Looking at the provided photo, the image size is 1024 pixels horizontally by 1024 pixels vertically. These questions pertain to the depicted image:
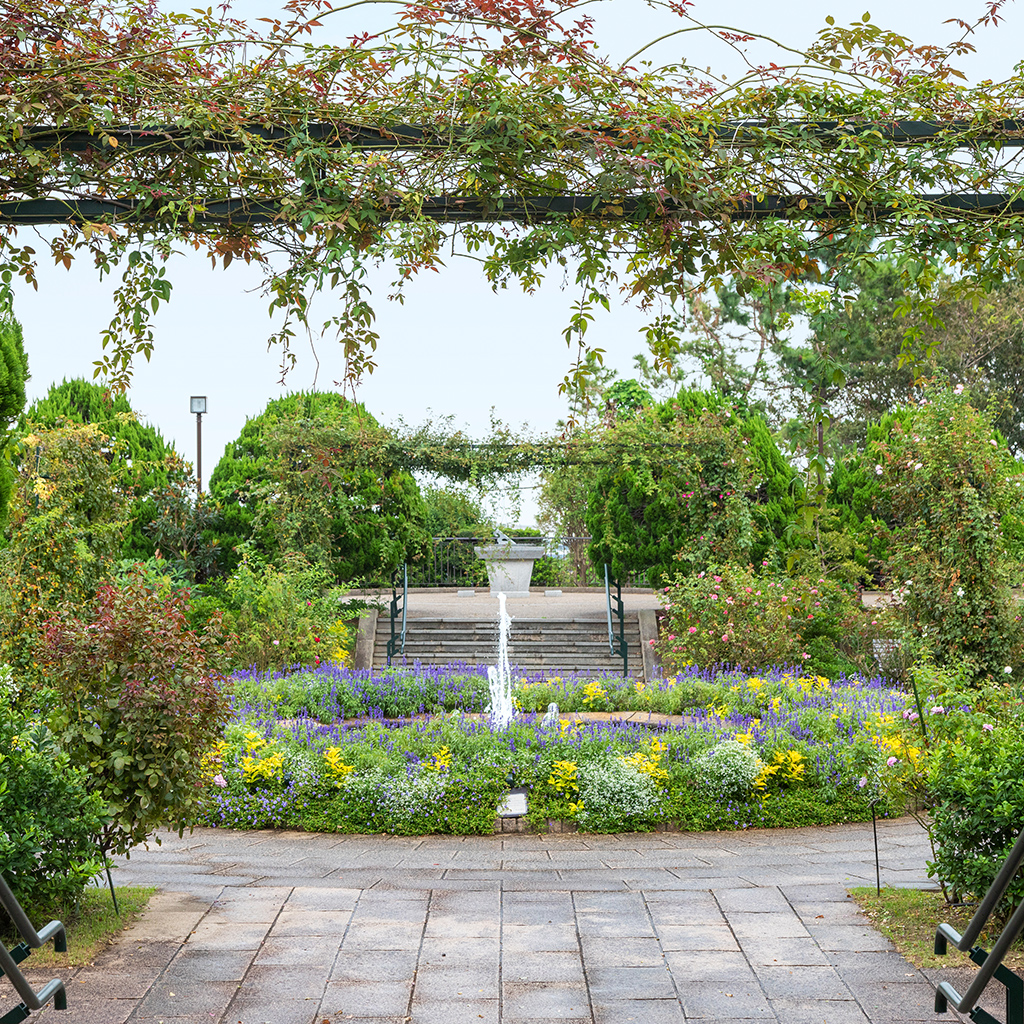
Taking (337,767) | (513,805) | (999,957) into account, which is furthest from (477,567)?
(999,957)

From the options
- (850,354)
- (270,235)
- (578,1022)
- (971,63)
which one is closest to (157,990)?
(578,1022)

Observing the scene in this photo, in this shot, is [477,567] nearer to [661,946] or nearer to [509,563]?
[509,563]

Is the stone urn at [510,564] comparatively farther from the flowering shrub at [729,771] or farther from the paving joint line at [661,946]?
the paving joint line at [661,946]

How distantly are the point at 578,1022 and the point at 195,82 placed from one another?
10.5 ft

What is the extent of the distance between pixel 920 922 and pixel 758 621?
6.91 metres

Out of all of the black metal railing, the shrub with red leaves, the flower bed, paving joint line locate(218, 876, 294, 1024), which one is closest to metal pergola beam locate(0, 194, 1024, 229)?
the shrub with red leaves

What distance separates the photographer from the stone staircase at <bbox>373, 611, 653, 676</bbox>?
42.2ft

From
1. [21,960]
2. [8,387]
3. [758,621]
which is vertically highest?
[8,387]

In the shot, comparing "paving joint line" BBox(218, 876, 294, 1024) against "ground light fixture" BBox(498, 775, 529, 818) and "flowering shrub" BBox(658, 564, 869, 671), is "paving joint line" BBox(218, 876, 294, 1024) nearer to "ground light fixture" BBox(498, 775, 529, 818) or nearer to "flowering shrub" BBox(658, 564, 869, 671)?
"ground light fixture" BBox(498, 775, 529, 818)

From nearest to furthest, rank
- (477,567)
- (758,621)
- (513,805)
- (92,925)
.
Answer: (92,925), (513,805), (758,621), (477,567)

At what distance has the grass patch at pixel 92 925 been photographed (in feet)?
11.3

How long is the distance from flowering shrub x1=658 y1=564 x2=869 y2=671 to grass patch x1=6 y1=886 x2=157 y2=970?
7411mm

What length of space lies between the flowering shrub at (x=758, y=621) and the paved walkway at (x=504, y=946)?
523 centimetres

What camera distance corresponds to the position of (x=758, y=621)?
10.7 m
